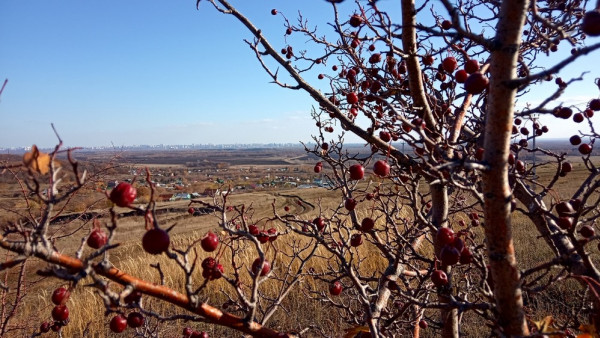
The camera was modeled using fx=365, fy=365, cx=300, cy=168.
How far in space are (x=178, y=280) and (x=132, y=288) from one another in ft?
19.0

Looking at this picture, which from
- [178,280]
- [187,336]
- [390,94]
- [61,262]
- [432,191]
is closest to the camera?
[61,262]

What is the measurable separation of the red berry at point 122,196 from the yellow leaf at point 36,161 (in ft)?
0.59

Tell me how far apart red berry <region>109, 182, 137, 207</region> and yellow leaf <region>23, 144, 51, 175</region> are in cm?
18

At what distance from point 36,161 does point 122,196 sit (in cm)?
22

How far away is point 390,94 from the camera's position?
2330 millimetres

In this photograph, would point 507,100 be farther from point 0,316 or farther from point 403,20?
point 0,316

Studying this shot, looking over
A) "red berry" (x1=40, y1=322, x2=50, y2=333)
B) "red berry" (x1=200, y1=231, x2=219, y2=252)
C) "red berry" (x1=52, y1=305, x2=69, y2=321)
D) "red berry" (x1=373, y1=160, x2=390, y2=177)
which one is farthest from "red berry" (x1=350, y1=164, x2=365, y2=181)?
"red berry" (x1=40, y1=322, x2=50, y2=333)

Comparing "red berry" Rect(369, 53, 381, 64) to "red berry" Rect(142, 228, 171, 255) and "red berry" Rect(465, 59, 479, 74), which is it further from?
"red berry" Rect(142, 228, 171, 255)

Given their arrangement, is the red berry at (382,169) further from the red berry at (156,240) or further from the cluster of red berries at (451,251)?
the red berry at (156,240)

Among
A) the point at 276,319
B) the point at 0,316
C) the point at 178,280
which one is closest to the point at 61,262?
the point at 0,316

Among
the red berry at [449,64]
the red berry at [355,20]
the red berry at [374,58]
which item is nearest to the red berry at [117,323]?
the red berry at [449,64]

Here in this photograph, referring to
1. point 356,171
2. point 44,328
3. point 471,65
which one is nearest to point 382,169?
point 356,171

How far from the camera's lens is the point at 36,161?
0.81 metres

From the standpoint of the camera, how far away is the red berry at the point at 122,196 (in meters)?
0.96
